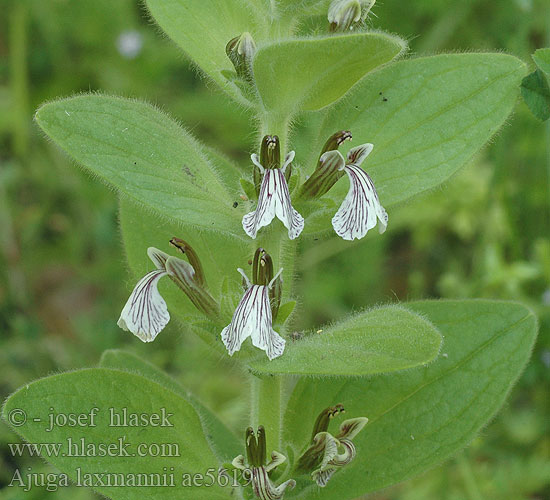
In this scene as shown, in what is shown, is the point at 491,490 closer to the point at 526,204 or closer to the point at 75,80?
the point at 526,204

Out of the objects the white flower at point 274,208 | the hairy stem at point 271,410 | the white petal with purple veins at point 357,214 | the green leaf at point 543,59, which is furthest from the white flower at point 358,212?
the green leaf at point 543,59

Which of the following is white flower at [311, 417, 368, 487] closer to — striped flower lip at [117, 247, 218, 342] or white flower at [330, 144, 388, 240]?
striped flower lip at [117, 247, 218, 342]

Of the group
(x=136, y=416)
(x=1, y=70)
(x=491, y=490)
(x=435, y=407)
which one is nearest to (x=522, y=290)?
(x=491, y=490)

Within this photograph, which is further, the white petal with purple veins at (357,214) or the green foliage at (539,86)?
the green foliage at (539,86)

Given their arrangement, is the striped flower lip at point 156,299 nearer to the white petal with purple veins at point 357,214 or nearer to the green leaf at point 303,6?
the white petal with purple veins at point 357,214

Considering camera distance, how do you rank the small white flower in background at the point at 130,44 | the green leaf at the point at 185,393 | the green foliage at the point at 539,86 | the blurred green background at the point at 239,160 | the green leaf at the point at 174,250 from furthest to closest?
the small white flower in background at the point at 130,44, the blurred green background at the point at 239,160, the green leaf at the point at 185,393, the green leaf at the point at 174,250, the green foliage at the point at 539,86

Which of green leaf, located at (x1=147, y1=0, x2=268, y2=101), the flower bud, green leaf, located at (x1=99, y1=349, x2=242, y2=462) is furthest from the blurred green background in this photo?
the flower bud
